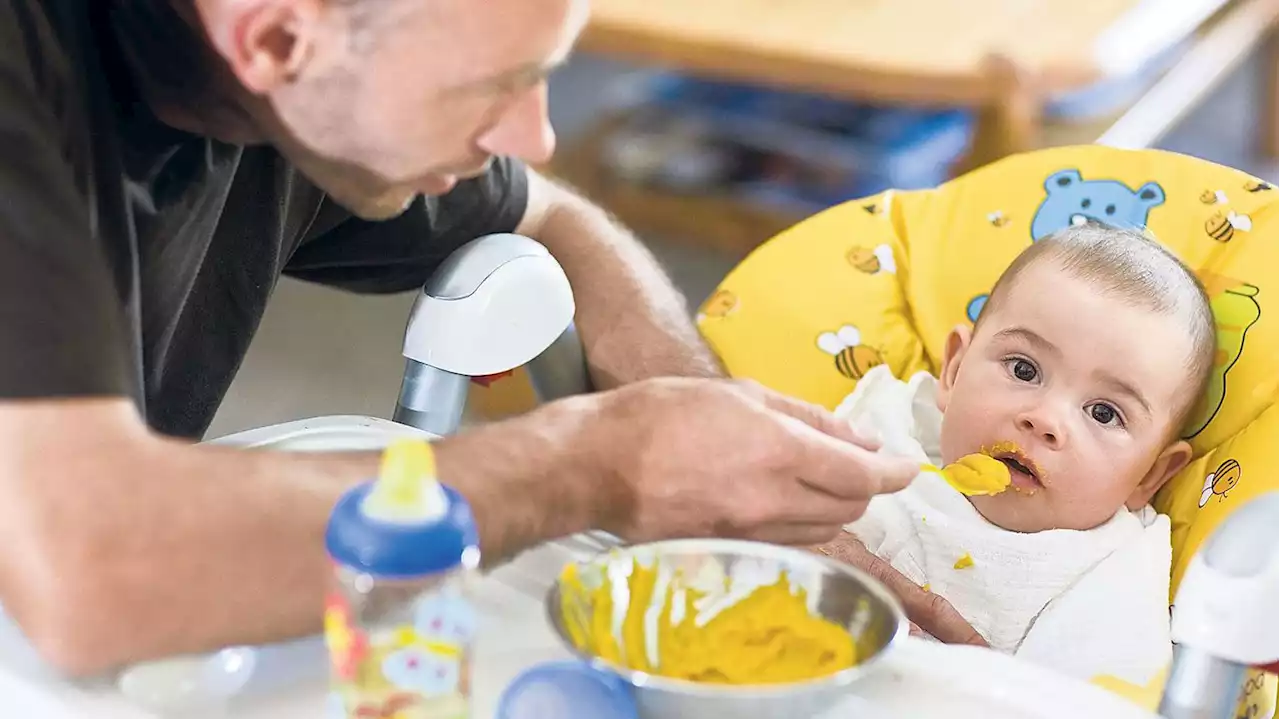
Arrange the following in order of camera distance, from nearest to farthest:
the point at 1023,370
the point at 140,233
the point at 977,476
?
the point at 140,233 → the point at 977,476 → the point at 1023,370

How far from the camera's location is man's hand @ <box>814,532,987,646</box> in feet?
3.77

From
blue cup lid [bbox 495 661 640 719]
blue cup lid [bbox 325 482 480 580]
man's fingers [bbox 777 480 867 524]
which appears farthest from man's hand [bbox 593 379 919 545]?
blue cup lid [bbox 325 482 480 580]

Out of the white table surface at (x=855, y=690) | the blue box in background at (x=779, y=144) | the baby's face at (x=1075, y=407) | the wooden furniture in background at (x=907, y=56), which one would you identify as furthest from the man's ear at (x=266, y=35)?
the blue box in background at (x=779, y=144)

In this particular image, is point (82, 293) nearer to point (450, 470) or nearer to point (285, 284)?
point (450, 470)

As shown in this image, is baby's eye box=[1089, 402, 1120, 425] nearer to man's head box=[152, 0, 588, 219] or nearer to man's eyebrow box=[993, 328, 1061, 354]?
man's eyebrow box=[993, 328, 1061, 354]

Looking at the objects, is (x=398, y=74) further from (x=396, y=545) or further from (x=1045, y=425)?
(x=1045, y=425)

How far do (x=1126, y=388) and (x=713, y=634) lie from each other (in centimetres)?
55

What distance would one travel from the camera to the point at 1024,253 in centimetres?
135

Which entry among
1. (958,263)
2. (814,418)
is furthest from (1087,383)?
(814,418)

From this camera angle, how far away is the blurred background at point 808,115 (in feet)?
8.08

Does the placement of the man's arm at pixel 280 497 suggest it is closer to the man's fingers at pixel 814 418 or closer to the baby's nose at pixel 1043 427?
the man's fingers at pixel 814 418

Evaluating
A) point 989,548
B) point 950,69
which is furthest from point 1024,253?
point 950,69

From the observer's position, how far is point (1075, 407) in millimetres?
1264

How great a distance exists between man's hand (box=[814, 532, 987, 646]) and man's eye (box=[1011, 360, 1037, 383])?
22 centimetres
